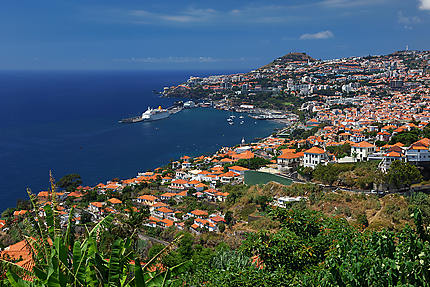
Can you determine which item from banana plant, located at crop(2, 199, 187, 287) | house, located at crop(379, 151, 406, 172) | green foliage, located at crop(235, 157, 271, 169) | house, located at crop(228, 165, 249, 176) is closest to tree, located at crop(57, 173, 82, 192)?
house, located at crop(228, 165, 249, 176)

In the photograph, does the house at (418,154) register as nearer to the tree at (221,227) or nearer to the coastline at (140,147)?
the tree at (221,227)

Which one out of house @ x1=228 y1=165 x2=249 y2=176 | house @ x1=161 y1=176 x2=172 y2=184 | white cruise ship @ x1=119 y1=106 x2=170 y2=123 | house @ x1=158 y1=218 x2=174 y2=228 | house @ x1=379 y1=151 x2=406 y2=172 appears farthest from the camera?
white cruise ship @ x1=119 y1=106 x2=170 y2=123

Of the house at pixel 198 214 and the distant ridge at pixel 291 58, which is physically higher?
the distant ridge at pixel 291 58

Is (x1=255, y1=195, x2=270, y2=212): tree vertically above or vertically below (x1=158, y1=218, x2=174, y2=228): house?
above

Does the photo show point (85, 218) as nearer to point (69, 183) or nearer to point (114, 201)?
point (114, 201)

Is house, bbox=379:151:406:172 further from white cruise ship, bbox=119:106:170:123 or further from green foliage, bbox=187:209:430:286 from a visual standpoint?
white cruise ship, bbox=119:106:170:123

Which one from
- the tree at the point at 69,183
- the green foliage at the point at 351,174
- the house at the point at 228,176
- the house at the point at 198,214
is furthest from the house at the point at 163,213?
the tree at the point at 69,183

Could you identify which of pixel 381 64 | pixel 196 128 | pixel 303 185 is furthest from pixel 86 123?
pixel 381 64
